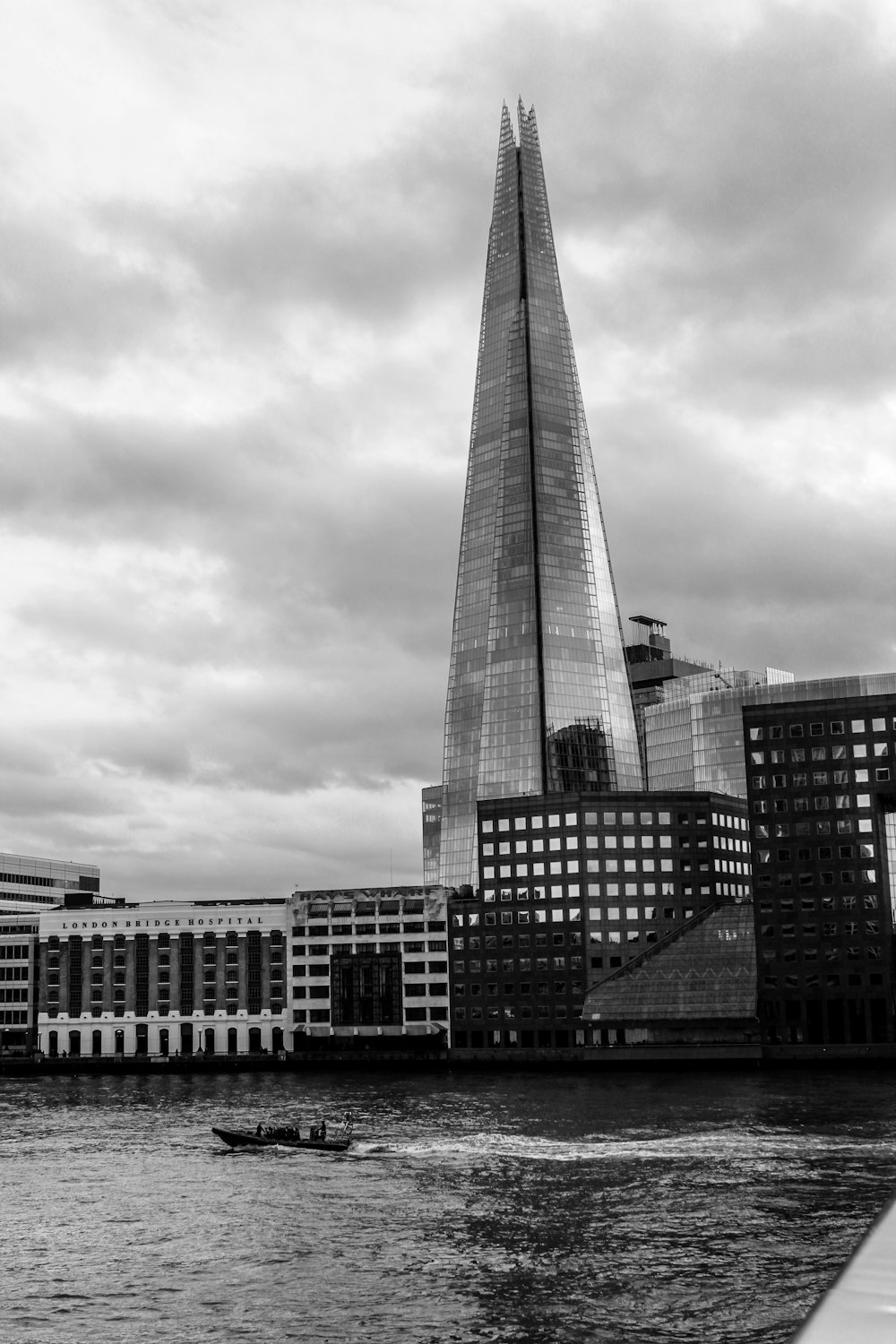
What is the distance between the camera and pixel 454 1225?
71312 mm

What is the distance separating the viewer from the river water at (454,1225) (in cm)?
5403

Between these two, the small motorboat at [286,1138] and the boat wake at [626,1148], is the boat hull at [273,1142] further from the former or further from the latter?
the boat wake at [626,1148]

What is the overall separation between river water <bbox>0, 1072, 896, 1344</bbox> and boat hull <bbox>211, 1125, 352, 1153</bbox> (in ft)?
6.22

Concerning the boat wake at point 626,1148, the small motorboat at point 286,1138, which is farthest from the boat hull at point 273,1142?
the boat wake at point 626,1148

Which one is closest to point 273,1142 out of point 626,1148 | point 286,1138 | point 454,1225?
point 286,1138

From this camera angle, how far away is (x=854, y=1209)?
231ft

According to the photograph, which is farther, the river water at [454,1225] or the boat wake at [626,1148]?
the boat wake at [626,1148]

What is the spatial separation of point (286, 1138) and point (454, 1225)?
3737 centimetres

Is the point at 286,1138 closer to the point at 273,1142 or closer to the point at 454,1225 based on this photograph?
the point at 273,1142

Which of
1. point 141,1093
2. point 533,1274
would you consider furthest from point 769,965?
point 533,1274

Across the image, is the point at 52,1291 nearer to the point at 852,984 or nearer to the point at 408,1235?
the point at 408,1235

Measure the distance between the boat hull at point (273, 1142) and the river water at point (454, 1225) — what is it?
190 centimetres

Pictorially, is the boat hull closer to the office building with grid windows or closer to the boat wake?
the boat wake

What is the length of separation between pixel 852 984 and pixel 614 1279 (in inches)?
5676
